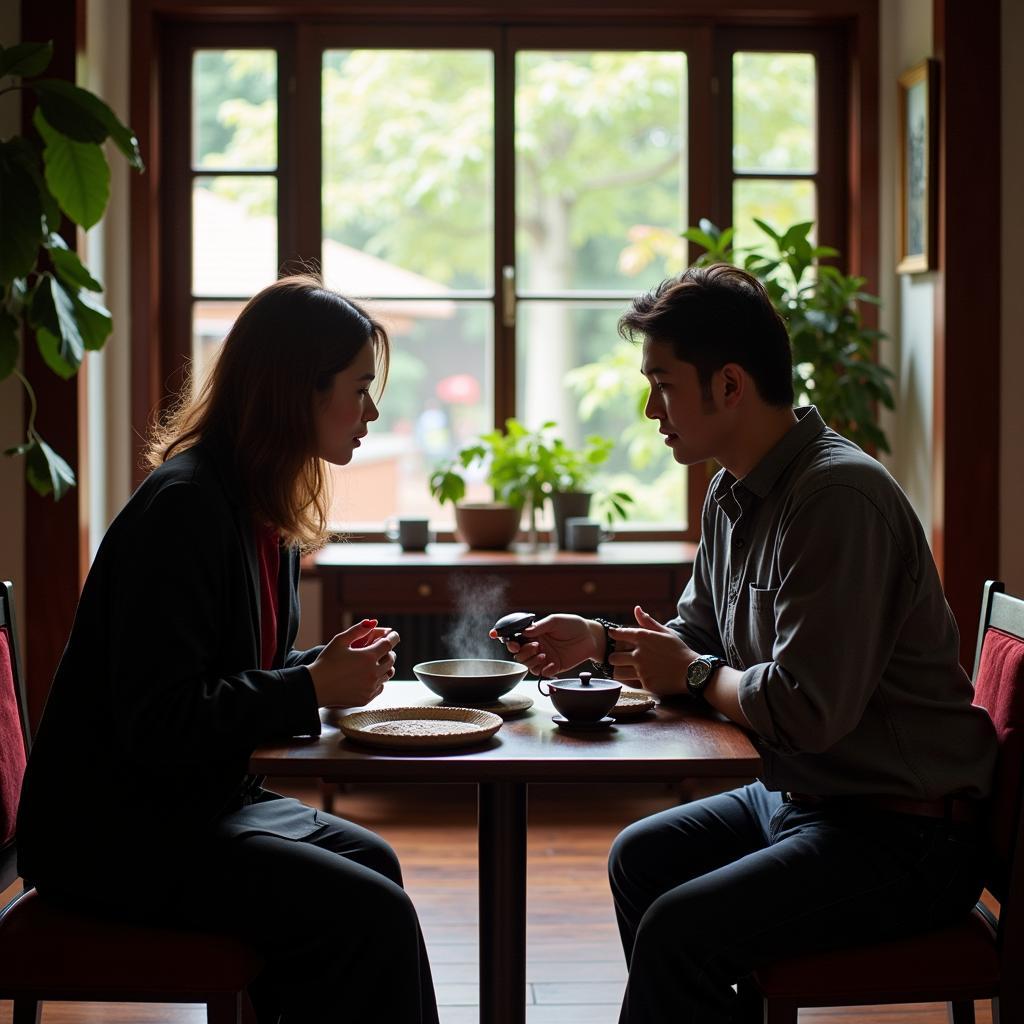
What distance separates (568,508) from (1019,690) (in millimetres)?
2362

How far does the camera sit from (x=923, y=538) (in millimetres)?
1766

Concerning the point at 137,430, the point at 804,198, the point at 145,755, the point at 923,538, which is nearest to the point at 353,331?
the point at 145,755

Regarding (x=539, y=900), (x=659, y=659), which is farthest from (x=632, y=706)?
(x=539, y=900)

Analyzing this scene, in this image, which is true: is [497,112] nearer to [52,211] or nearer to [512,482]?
[512,482]

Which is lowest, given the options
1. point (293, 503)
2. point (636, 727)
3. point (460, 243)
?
point (636, 727)

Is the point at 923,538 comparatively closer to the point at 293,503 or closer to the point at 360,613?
the point at 293,503

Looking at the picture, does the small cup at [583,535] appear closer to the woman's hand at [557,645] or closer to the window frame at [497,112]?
the window frame at [497,112]

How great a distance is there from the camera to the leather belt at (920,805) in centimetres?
175

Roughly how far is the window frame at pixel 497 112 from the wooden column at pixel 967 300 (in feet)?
1.71

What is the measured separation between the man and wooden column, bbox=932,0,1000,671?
78.8 inches

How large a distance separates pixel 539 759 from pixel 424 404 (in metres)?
2.99

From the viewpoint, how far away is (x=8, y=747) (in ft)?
6.40

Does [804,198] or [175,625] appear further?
[804,198]

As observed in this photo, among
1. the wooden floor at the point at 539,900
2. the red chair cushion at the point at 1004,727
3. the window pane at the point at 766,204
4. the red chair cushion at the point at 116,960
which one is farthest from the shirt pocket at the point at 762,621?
the window pane at the point at 766,204
